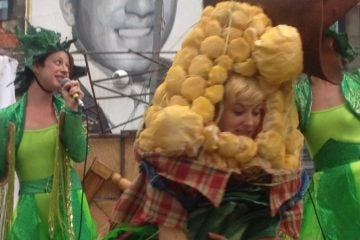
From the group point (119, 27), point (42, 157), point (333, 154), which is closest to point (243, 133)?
point (333, 154)

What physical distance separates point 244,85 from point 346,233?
68.5 inches

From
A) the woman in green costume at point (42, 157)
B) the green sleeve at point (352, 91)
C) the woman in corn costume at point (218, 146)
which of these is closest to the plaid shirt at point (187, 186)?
the woman in corn costume at point (218, 146)

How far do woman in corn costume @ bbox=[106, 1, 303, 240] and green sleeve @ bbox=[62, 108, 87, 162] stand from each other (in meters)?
1.93

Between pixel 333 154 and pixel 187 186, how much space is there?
1798 millimetres

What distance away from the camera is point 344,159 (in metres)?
4.89

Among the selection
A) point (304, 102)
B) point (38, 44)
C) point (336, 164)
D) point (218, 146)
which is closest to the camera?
point (218, 146)

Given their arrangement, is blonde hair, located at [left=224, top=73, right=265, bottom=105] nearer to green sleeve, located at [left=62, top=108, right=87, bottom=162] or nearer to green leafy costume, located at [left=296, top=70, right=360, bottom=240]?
green leafy costume, located at [left=296, top=70, right=360, bottom=240]

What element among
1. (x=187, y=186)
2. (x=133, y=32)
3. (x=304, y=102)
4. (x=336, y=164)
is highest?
(x=187, y=186)

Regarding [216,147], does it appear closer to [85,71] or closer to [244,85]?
[244,85]

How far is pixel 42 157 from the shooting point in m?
5.57

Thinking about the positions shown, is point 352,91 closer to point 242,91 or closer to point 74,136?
point 74,136

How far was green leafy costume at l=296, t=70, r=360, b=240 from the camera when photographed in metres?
4.83

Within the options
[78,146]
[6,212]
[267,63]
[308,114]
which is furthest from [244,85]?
[6,212]

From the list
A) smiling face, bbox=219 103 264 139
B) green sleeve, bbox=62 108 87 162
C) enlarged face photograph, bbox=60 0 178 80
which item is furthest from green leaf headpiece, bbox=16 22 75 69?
enlarged face photograph, bbox=60 0 178 80
